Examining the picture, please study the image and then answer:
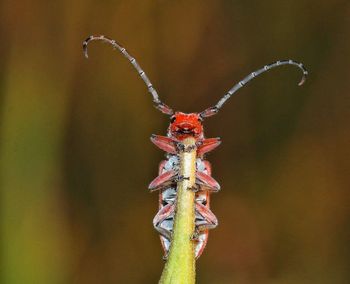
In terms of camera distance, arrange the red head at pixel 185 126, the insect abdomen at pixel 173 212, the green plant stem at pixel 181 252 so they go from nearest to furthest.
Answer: the green plant stem at pixel 181 252 < the red head at pixel 185 126 < the insect abdomen at pixel 173 212

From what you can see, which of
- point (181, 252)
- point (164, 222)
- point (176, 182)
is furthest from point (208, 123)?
point (181, 252)

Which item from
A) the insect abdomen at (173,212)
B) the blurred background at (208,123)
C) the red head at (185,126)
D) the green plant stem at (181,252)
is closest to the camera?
the green plant stem at (181,252)

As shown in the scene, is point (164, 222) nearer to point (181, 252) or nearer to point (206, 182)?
point (206, 182)

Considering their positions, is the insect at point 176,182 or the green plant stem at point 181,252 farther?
the insect at point 176,182

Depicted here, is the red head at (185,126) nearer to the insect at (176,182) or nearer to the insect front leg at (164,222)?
the insect at (176,182)

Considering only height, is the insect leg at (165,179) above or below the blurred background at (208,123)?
below

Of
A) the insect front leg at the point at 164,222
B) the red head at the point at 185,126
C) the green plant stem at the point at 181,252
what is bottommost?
the green plant stem at the point at 181,252

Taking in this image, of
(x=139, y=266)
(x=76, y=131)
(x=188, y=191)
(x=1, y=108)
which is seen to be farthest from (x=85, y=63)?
(x=188, y=191)

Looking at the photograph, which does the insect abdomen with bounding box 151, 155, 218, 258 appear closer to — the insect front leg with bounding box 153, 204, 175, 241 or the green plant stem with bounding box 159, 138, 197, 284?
the insect front leg with bounding box 153, 204, 175, 241

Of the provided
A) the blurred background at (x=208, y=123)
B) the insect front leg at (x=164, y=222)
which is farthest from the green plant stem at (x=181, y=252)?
the blurred background at (x=208, y=123)
